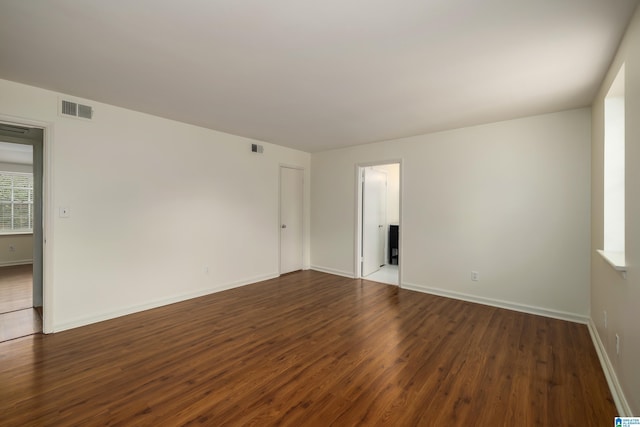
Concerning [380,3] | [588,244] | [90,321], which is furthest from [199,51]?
[588,244]

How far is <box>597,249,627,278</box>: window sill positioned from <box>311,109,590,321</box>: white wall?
1165 mm

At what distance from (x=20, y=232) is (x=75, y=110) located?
223 inches

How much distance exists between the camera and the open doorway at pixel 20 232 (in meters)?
3.37

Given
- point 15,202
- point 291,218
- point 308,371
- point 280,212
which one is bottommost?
point 308,371

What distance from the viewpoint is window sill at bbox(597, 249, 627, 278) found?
5.87ft

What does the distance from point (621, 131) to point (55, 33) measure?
4501 mm

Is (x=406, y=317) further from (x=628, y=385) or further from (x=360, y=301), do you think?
(x=628, y=385)

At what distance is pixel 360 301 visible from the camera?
395 centimetres

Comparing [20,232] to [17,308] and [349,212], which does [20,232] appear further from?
[349,212]

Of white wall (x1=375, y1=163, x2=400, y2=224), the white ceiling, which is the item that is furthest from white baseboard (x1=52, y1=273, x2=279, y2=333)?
white wall (x1=375, y1=163, x2=400, y2=224)

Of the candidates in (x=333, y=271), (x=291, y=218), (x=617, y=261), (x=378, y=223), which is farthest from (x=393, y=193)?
(x=617, y=261)

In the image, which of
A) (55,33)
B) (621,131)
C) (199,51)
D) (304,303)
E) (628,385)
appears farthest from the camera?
(304,303)

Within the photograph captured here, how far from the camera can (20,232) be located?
6.36 m

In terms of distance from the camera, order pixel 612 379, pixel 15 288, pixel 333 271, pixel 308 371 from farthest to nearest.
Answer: pixel 333 271 → pixel 15 288 → pixel 308 371 → pixel 612 379
